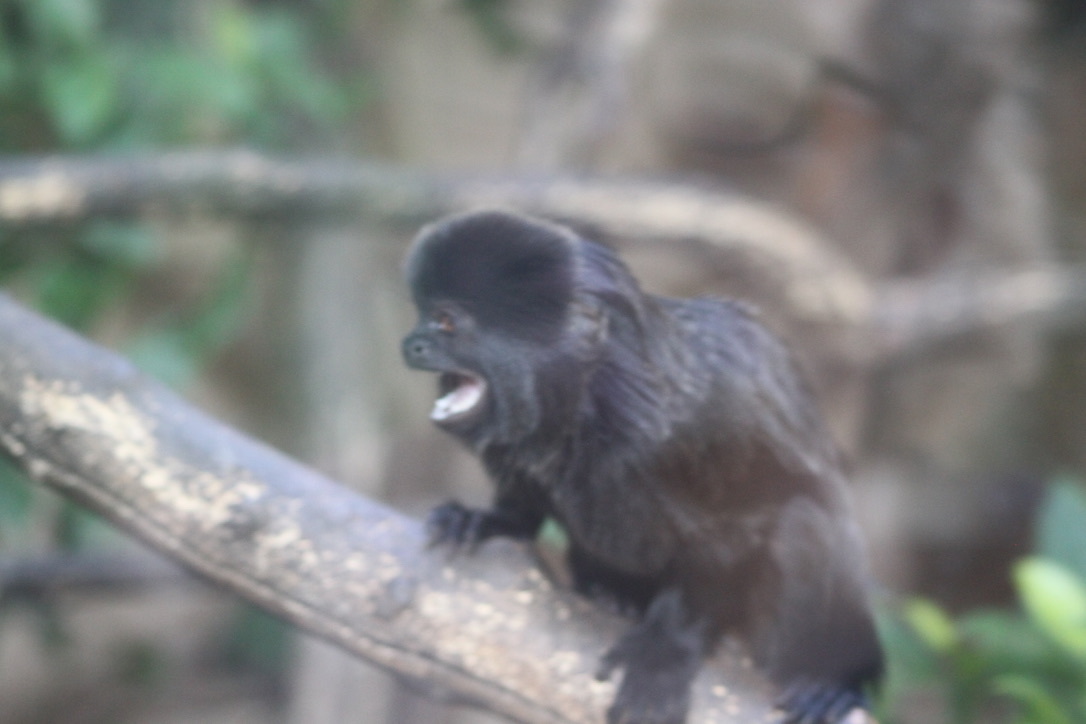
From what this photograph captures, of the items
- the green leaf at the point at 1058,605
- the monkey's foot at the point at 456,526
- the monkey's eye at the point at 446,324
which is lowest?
the monkey's foot at the point at 456,526

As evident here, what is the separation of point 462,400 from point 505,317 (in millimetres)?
138

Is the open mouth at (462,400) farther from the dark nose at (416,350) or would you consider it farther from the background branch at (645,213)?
the background branch at (645,213)

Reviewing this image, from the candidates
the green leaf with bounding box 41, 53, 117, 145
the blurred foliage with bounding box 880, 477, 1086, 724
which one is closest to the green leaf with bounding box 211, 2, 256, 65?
the green leaf with bounding box 41, 53, 117, 145

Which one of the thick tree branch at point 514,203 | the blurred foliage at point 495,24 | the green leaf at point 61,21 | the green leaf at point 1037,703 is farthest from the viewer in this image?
the blurred foliage at point 495,24

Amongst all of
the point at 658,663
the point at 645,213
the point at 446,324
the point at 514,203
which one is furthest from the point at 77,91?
the point at 658,663

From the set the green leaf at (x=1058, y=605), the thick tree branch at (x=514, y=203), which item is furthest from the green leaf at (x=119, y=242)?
the green leaf at (x=1058, y=605)

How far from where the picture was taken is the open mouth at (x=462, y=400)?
1600 millimetres

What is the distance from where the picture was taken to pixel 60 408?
6.33 feet

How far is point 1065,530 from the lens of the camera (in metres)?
2.78

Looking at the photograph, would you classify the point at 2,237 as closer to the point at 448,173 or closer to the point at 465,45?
the point at 448,173

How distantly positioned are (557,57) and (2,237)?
1936 millimetres

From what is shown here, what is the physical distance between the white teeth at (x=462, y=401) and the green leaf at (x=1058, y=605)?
1421 mm

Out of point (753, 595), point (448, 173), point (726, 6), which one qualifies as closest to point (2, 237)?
point (448, 173)

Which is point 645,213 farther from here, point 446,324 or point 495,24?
point 446,324
